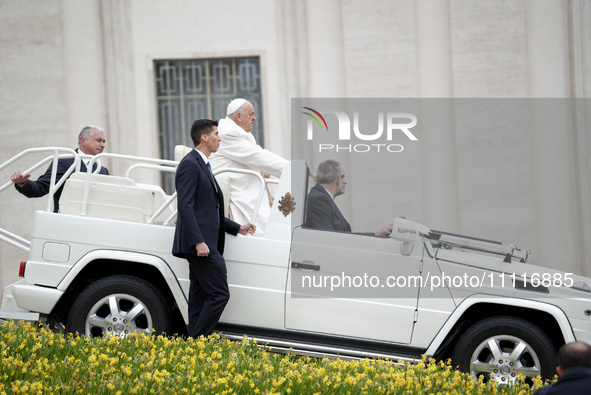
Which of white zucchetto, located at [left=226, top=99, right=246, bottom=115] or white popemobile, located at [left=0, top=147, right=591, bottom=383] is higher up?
white zucchetto, located at [left=226, top=99, right=246, bottom=115]

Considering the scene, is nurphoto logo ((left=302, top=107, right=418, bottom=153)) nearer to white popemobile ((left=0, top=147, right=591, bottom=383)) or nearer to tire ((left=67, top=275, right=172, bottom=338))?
white popemobile ((left=0, top=147, right=591, bottom=383))

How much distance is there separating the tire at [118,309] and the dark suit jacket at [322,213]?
132cm

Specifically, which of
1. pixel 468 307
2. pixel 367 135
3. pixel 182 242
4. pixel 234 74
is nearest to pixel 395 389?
pixel 468 307

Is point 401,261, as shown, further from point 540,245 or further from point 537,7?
point 537,7

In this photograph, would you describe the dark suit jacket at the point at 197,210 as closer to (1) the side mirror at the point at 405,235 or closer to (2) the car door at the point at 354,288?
(2) the car door at the point at 354,288

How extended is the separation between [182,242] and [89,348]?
102cm

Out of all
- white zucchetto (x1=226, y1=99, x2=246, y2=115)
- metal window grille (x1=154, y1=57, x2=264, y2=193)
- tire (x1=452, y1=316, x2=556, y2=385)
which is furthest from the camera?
metal window grille (x1=154, y1=57, x2=264, y2=193)

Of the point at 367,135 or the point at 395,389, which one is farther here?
the point at 367,135

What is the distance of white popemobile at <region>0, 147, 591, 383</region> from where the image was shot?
5.75m

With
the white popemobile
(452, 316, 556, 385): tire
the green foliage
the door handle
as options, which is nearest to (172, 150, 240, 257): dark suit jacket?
the white popemobile

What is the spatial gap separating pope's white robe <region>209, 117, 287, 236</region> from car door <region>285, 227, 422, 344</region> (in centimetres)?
87

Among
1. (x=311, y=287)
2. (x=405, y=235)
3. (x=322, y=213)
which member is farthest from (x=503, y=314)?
(x=322, y=213)

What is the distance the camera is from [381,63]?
40.3 feet

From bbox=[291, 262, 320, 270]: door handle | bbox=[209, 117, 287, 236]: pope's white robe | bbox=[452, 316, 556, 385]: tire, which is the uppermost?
bbox=[209, 117, 287, 236]: pope's white robe
